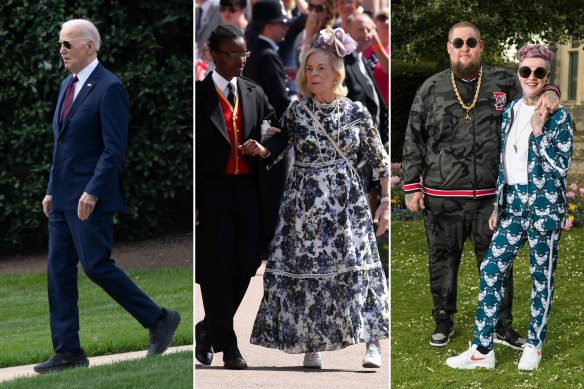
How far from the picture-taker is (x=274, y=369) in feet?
14.6

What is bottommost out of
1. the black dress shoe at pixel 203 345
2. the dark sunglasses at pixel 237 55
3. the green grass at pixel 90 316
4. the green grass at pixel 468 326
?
the green grass at pixel 90 316

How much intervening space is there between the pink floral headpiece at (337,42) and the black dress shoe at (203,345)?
46.6 inches

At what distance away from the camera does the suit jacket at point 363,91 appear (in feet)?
14.2

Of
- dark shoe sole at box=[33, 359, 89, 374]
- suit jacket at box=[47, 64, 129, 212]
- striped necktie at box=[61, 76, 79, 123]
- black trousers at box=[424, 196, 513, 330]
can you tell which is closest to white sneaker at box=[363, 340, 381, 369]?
black trousers at box=[424, 196, 513, 330]

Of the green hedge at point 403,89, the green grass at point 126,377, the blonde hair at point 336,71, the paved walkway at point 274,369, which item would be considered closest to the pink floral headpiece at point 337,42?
the blonde hair at point 336,71

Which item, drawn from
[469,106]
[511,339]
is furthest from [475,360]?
[469,106]

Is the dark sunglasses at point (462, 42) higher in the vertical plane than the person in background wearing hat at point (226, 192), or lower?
higher

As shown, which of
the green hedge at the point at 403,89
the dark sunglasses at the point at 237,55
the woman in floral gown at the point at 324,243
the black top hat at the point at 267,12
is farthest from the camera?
the green hedge at the point at 403,89

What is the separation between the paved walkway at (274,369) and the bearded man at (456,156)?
65.3 inches

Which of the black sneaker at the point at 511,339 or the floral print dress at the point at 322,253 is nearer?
the floral print dress at the point at 322,253

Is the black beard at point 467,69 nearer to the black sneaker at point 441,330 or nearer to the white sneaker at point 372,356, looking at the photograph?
the black sneaker at point 441,330

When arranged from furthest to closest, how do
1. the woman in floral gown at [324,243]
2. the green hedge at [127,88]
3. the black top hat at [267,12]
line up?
the green hedge at [127,88] → the woman in floral gown at [324,243] → the black top hat at [267,12]

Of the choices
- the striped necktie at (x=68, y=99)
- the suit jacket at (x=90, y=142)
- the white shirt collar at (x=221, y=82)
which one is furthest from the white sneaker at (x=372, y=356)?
the striped necktie at (x=68, y=99)

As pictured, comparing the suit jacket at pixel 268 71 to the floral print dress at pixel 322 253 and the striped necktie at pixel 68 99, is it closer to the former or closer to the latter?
the floral print dress at pixel 322 253
